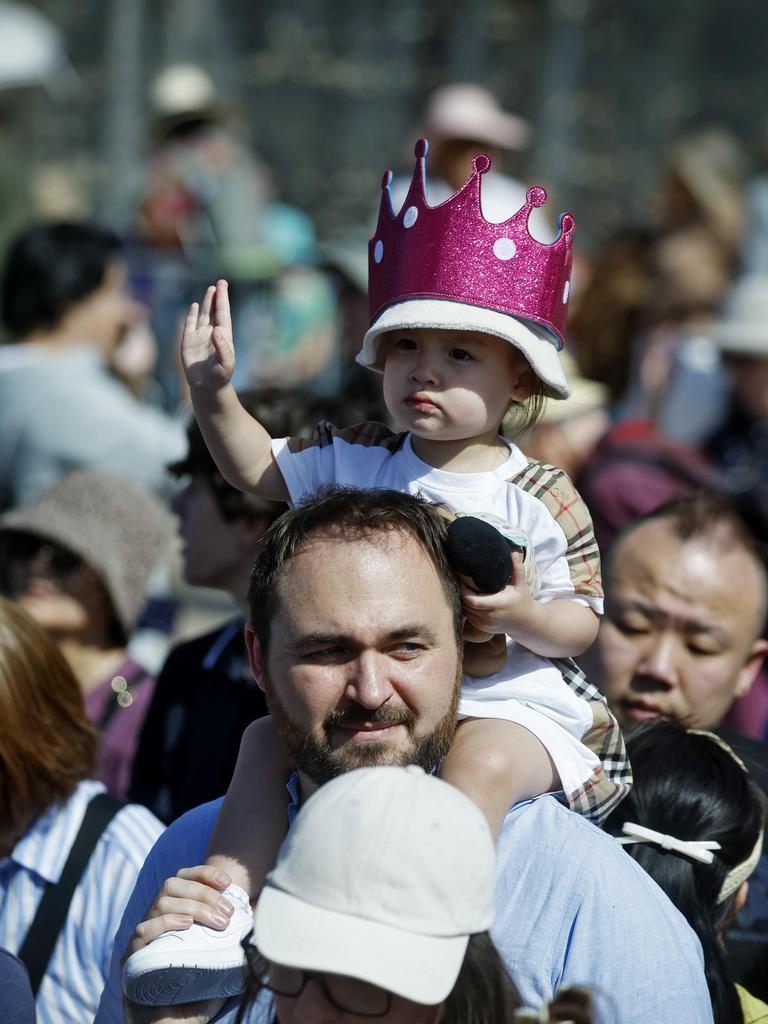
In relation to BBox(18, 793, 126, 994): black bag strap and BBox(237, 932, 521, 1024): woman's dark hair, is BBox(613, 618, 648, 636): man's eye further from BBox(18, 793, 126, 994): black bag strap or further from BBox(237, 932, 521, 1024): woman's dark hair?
BBox(237, 932, 521, 1024): woman's dark hair

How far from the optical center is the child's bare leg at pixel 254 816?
2.39 metres

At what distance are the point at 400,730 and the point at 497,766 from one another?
0.19m

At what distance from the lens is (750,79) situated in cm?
1227

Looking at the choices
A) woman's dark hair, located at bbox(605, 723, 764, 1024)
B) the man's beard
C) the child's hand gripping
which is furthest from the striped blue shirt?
the child's hand gripping

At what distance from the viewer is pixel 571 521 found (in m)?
2.53

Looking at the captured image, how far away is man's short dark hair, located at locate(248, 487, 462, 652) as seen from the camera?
230cm

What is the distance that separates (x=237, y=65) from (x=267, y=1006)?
1194 cm

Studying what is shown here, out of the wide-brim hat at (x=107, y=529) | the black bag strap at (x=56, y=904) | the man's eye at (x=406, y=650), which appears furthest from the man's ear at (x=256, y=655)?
the wide-brim hat at (x=107, y=529)

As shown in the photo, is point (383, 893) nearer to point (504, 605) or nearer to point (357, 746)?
point (357, 746)

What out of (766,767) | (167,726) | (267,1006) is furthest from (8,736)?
(766,767)

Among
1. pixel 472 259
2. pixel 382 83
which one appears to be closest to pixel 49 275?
pixel 472 259

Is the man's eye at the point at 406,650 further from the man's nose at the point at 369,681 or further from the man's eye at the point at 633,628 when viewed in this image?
the man's eye at the point at 633,628

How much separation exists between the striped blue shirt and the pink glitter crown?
1300 millimetres

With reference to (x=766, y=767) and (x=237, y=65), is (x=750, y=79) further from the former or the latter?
(x=766, y=767)
